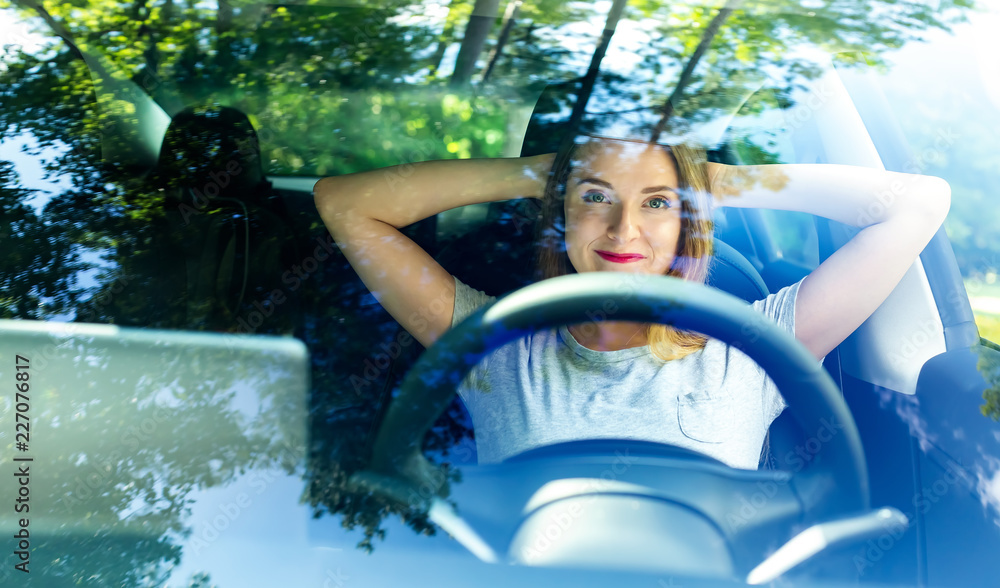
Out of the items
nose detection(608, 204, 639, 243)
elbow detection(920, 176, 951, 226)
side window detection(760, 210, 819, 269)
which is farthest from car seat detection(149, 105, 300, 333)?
elbow detection(920, 176, 951, 226)

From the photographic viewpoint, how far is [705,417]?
4.07 feet

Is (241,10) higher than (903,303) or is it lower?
higher

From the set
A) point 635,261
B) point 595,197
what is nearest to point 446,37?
point 595,197

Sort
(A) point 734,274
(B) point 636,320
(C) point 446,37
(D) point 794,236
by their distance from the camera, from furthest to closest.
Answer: (D) point 794,236
(A) point 734,274
(C) point 446,37
(B) point 636,320

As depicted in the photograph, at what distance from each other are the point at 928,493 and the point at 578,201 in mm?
651

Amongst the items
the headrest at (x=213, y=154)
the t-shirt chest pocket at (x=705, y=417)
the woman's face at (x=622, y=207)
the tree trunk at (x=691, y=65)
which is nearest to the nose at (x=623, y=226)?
the woman's face at (x=622, y=207)

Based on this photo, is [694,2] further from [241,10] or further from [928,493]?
[928,493]

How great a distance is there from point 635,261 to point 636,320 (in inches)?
11.7

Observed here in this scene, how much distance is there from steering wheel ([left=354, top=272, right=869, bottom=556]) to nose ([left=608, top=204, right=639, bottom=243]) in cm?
31

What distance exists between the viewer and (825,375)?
921 millimetres

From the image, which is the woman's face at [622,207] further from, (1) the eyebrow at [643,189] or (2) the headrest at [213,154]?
(2) the headrest at [213,154]

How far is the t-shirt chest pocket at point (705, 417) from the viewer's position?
1221mm

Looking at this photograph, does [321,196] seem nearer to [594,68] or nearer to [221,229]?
[221,229]

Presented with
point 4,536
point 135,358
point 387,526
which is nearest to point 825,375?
point 387,526
